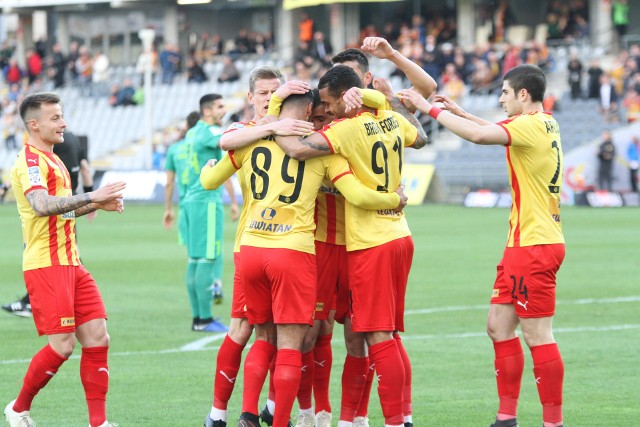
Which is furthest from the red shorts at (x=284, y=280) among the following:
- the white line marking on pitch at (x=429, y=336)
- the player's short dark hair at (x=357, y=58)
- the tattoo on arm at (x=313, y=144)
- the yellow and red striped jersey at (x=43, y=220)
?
the white line marking on pitch at (x=429, y=336)

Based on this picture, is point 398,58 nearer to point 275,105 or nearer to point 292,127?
point 275,105

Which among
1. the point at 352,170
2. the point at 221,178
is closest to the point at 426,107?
the point at 352,170

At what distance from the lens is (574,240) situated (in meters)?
23.1

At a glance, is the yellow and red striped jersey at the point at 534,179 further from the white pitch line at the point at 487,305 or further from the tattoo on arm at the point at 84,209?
the white pitch line at the point at 487,305

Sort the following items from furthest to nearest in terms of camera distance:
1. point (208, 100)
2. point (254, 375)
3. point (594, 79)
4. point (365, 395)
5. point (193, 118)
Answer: point (594, 79)
point (193, 118)
point (208, 100)
point (365, 395)
point (254, 375)

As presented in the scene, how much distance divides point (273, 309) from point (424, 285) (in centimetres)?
941

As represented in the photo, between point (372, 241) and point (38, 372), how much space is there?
226 centimetres

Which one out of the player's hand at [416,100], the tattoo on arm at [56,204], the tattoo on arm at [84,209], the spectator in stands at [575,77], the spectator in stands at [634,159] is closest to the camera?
the tattoo on arm at [56,204]

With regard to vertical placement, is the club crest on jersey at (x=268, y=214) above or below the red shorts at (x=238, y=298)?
above

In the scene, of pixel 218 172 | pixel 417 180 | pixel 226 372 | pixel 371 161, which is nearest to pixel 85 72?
pixel 417 180

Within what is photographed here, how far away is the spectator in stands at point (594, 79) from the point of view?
3744cm

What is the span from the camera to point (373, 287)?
769 cm

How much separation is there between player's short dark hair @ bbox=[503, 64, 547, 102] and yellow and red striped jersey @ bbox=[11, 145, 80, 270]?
9.42 feet

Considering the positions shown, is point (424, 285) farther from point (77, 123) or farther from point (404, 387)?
point (77, 123)
